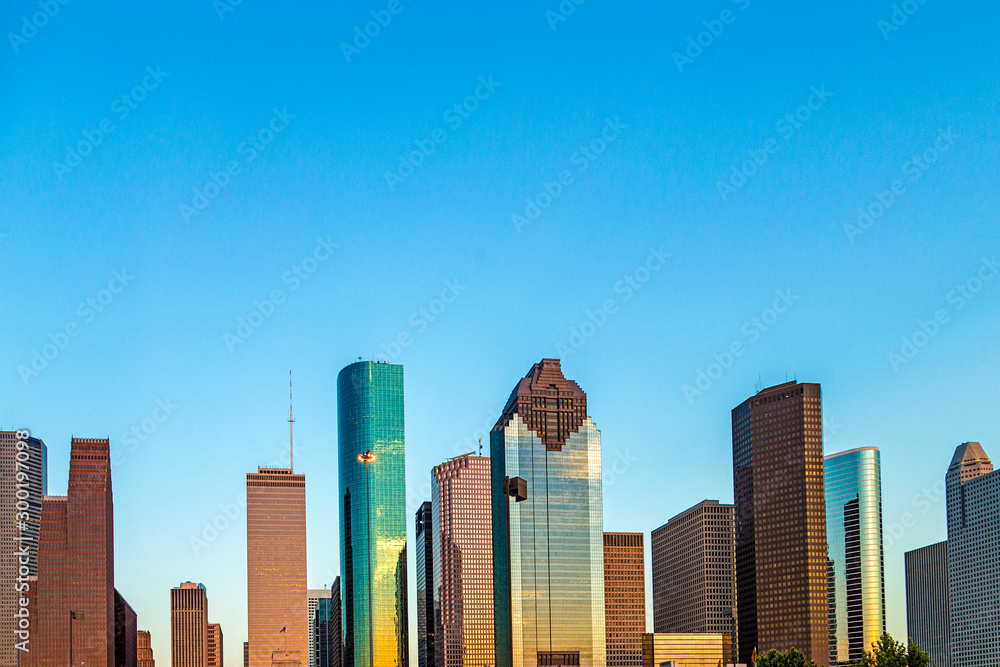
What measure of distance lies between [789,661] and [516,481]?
110 metres

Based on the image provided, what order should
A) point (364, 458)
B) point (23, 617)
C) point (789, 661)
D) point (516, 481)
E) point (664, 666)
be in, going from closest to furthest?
point (516, 481)
point (364, 458)
point (23, 617)
point (789, 661)
point (664, 666)

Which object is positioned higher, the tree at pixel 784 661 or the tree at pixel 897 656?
the tree at pixel 897 656

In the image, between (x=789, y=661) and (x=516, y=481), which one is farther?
(x=789, y=661)

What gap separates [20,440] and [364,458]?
5426 centimetres

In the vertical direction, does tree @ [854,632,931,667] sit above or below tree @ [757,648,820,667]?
above

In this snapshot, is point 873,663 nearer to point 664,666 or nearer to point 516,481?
point 664,666

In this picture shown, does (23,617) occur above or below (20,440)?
below

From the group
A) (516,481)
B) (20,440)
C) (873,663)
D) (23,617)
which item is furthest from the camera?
(873,663)

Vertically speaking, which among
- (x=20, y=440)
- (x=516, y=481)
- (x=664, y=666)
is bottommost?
(x=664, y=666)

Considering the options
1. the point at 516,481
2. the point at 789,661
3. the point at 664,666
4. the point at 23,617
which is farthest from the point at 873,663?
the point at 516,481

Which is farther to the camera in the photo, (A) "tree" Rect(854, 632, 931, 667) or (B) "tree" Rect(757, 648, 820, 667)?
(B) "tree" Rect(757, 648, 820, 667)

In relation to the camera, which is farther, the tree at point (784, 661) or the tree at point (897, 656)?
the tree at point (784, 661)

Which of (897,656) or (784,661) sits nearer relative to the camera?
(897,656)

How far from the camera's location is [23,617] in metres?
78.4
